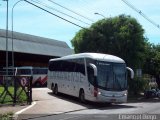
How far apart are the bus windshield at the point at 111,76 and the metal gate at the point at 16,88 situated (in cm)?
446

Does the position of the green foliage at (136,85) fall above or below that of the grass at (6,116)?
above

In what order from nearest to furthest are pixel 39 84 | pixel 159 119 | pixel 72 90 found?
pixel 159 119, pixel 72 90, pixel 39 84

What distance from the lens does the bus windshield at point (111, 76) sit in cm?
2584

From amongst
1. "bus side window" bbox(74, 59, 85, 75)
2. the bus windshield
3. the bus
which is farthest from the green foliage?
the bus windshield

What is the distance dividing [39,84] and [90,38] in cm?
1022

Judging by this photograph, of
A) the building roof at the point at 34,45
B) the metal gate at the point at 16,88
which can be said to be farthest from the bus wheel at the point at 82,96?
the building roof at the point at 34,45

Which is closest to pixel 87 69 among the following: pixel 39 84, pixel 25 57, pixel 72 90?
pixel 72 90

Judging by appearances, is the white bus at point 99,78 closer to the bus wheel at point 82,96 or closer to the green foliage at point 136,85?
the bus wheel at point 82,96

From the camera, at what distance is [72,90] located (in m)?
29.4

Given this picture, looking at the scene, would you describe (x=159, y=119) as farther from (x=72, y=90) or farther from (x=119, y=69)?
(x=72, y=90)

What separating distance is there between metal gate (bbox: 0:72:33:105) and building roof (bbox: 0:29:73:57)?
42.5 metres

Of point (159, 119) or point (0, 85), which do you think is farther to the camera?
point (0, 85)

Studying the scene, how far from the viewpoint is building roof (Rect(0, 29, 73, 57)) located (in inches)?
2865

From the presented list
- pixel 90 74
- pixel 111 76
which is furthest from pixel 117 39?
pixel 90 74
